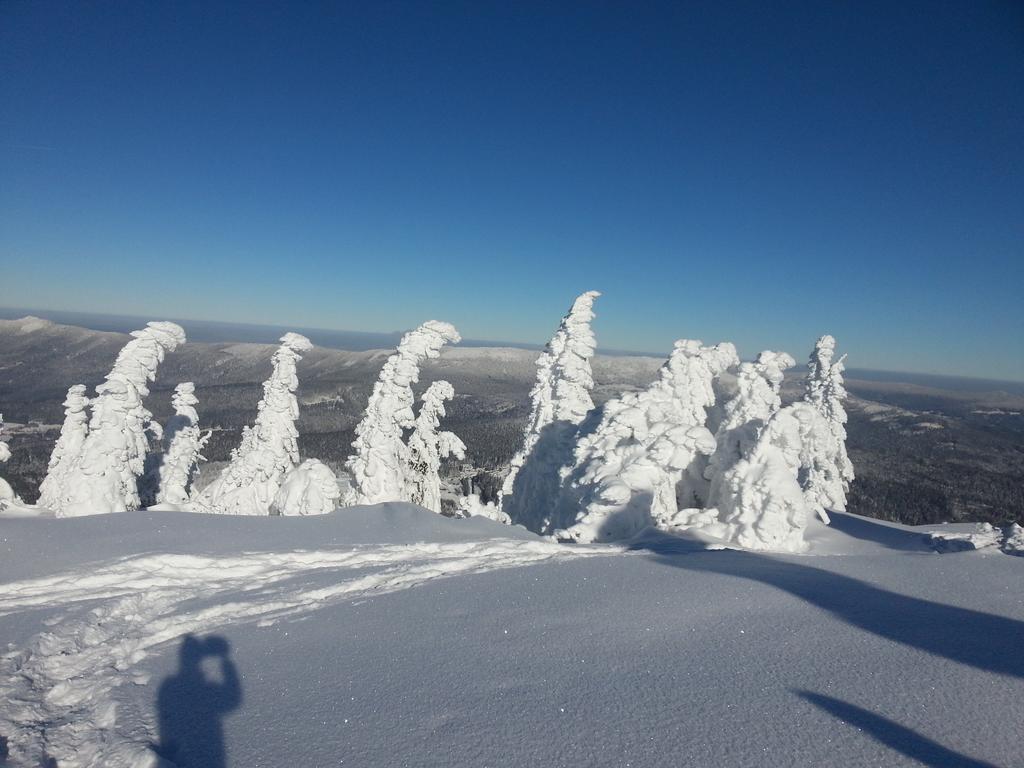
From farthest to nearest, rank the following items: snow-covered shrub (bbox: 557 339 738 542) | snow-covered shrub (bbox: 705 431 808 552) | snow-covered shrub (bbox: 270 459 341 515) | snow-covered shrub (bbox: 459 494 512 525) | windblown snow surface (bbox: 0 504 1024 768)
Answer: snow-covered shrub (bbox: 459 494 512 525) → snow-covered shrub (bbox: 270 459 341 515) → snow-covered shrub (bbox: 557 339 738 542) → snow-covered shrub (bbox: 705 431 808 552) → windblown snow surface (bbox: 0 504 1024 768)

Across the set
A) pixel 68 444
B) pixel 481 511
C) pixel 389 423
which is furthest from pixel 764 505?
pixel 68 444

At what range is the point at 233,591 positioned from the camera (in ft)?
24.7

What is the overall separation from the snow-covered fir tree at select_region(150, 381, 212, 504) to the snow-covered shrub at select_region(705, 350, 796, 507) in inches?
839

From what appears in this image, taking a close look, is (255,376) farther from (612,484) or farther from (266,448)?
(612,484)

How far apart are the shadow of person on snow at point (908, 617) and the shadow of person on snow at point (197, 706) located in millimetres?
5638

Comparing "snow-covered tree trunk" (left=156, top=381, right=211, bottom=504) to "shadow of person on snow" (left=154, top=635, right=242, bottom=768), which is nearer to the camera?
"shadow of person on snow" (left=154, top=635, right=242, bottom=768)

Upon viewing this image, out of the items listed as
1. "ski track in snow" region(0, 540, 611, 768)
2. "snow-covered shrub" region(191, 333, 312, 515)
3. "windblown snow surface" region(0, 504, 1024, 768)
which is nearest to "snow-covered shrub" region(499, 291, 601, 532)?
"snow-covered shrub" region(191, 333, 312, 515)

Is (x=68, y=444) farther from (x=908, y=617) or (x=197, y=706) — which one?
(x=908, y=617)

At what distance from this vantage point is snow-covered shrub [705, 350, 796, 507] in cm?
1771

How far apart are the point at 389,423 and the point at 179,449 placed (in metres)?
9.80

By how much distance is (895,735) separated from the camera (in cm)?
322

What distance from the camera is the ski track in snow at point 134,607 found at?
3.95 metres

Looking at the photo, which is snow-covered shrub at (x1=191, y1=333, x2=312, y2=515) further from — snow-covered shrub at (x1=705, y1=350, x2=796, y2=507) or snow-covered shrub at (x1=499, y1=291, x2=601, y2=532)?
snow-covered shrub at (x1=705, y1=350, x2=796, y2=507)

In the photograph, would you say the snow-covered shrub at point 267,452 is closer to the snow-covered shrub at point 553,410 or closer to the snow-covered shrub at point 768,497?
the snow-covered shrub at point 553,410
